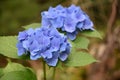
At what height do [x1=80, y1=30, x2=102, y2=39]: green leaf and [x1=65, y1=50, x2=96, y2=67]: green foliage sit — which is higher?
[x1=80, y1=30, x2=102, y2=39]: green leaf

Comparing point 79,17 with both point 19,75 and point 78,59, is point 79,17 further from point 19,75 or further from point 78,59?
point 19,75

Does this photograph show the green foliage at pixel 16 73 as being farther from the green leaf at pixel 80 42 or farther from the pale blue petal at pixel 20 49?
the green leaf at pixel 80 42

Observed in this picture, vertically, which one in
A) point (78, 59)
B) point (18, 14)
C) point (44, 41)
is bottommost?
→ point (18, 14)

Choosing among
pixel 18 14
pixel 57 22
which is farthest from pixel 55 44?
pixel 18 14

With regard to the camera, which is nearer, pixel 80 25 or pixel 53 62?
pixel 53 62

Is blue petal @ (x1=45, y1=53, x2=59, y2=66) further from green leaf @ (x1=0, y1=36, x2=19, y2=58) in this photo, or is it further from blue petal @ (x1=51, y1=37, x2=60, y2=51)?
green leaf @ (x1=0, y1=36, x2=19, y2=58)

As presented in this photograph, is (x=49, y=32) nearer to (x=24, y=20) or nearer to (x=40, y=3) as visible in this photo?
(x=24, y=20)

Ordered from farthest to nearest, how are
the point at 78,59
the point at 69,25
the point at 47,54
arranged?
the point at 69,25, the point at 78,59, the point at 47,54

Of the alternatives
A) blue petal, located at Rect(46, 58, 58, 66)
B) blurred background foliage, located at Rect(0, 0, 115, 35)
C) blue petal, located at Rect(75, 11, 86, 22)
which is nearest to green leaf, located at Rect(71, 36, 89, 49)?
blue petal, located at Rect(75, 11, 86, 22)
